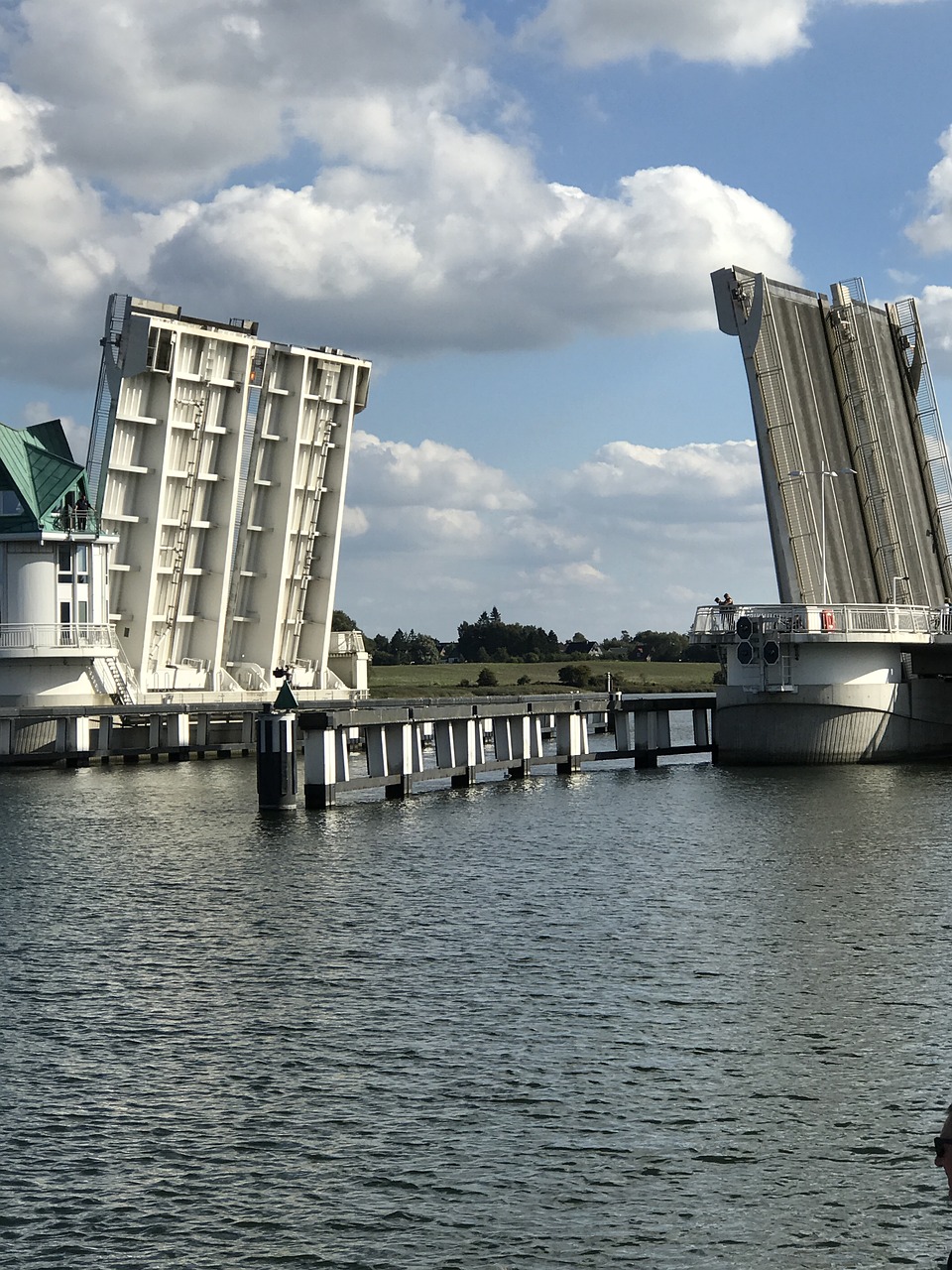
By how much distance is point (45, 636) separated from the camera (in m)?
49.0

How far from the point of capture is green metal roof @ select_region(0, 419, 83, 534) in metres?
49.1

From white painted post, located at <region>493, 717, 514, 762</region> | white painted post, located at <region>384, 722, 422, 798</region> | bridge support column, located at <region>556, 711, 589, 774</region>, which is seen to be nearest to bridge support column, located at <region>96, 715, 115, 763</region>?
white painted post, located at <region>493, 717, 514, 762</region>

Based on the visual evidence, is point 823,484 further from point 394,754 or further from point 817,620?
point 394,754

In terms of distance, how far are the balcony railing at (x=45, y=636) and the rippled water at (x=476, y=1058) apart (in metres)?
22.3

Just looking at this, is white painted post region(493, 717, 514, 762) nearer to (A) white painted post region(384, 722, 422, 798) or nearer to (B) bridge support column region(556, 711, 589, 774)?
(B) bridge support column region(556, 711, 589, 774)

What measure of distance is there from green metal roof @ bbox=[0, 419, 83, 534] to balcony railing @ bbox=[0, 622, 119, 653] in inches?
115

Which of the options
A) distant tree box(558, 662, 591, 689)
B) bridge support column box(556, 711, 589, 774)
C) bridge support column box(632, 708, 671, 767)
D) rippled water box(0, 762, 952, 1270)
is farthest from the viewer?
distant tree box(558, 662, 591, 689)

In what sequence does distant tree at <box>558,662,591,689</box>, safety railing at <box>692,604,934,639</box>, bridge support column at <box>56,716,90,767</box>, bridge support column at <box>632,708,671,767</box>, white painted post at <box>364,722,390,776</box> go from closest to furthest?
white painted post at <box>364,722,390,776</box>, safety railing at <box>692,604,934,639</box>, bridge support column at <box>632,708,671,767</box>, bridge support column at <box>56,716,90,767</box>, distant tree at <box>558,662,591,689</box>

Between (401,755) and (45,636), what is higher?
(45,636)

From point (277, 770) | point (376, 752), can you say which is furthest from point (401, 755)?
point (277, 770)

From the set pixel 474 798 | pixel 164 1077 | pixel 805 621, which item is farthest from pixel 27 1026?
pixel 805 621

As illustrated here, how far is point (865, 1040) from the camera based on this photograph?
13578mm

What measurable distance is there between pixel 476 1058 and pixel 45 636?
38073mm

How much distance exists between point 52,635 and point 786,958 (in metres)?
35.7
